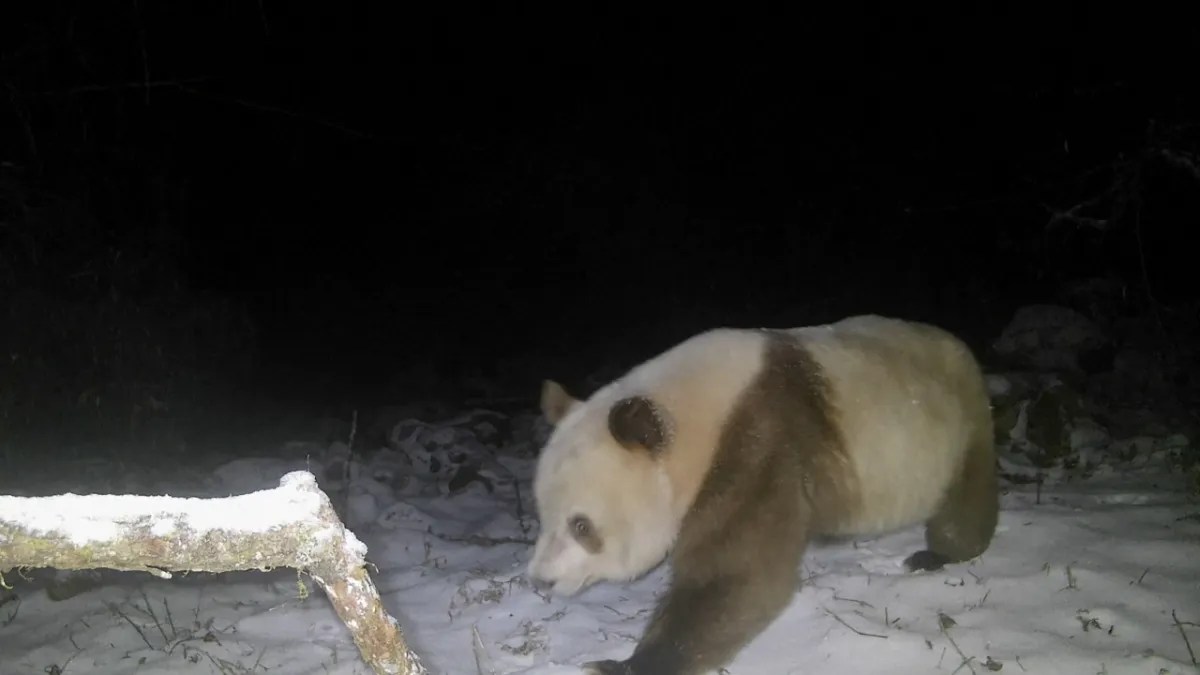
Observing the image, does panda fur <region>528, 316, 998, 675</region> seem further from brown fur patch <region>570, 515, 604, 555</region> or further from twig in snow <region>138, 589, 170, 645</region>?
twig in snow <region>138, 589, 170, 645</region>

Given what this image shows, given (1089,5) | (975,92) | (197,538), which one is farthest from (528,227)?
(197,538)

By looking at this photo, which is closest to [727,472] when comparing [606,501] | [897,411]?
[606,501]

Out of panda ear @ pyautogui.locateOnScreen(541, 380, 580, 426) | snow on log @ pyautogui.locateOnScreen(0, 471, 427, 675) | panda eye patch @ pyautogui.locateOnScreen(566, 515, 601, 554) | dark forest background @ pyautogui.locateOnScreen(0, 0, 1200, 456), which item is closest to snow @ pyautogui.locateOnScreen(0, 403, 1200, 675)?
panda eye patch @ pyautogui.locateOnScreen(566, 515, 601, 554)

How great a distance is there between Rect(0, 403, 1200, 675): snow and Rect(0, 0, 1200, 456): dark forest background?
4.25 metres

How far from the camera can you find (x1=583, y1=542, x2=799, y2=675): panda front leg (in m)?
3.78

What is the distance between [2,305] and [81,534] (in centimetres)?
800

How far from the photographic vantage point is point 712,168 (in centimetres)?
1697

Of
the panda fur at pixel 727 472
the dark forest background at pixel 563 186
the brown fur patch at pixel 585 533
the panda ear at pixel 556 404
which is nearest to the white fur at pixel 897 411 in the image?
the panda fur at pixel 727 472

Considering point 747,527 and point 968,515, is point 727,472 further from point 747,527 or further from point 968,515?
point 968,515

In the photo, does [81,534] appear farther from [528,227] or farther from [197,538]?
[528,227]

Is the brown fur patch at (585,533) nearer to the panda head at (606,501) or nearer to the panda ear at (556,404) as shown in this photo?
the panda head at (606,501)

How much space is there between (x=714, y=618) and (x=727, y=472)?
0.62m

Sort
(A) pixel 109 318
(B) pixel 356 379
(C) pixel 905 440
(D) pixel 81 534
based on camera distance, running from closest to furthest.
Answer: (D) pixel 81 534
(C) pixel 905 440
(A) pixel 109 318
(B) pixel 356 379

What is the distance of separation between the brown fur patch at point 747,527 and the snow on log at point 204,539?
85.2 inches
